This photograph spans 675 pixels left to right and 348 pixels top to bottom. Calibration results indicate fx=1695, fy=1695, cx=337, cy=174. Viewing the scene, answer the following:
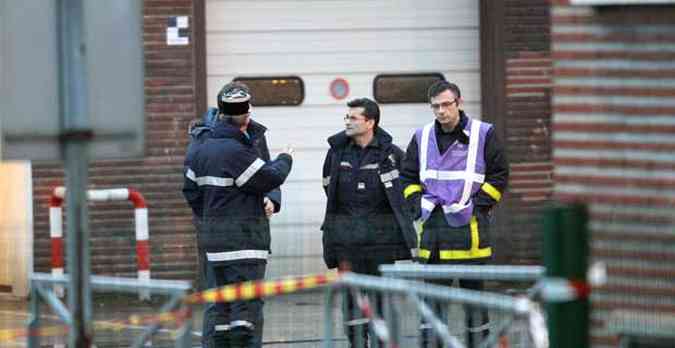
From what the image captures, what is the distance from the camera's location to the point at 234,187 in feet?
34.1

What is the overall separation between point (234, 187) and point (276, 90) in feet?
16.7

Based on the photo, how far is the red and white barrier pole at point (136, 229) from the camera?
529 inches

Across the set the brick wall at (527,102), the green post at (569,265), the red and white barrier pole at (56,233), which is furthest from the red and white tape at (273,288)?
the brick wall at (527,102)

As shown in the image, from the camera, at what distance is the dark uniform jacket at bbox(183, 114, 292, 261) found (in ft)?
33.9

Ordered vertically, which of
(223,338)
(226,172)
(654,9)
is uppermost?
(654,9)

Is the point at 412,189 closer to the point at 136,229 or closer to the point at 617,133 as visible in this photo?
the point at 617,133

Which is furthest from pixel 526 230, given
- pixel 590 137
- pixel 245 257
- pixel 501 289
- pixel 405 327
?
pixel 590 137

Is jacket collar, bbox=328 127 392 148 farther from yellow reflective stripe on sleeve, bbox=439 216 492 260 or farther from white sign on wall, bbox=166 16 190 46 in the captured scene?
white sign on wall, bbox=166 16 190 46

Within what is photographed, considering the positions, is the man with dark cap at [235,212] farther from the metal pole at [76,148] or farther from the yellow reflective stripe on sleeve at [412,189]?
the metal pole at [76,148]

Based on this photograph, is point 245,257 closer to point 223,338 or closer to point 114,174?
point 223,338

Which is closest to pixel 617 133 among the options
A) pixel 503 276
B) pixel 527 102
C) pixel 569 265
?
pixel 503 276

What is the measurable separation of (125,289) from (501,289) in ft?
14.9

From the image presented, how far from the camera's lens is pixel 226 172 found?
10.4m

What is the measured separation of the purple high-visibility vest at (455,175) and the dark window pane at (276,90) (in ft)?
17.1
